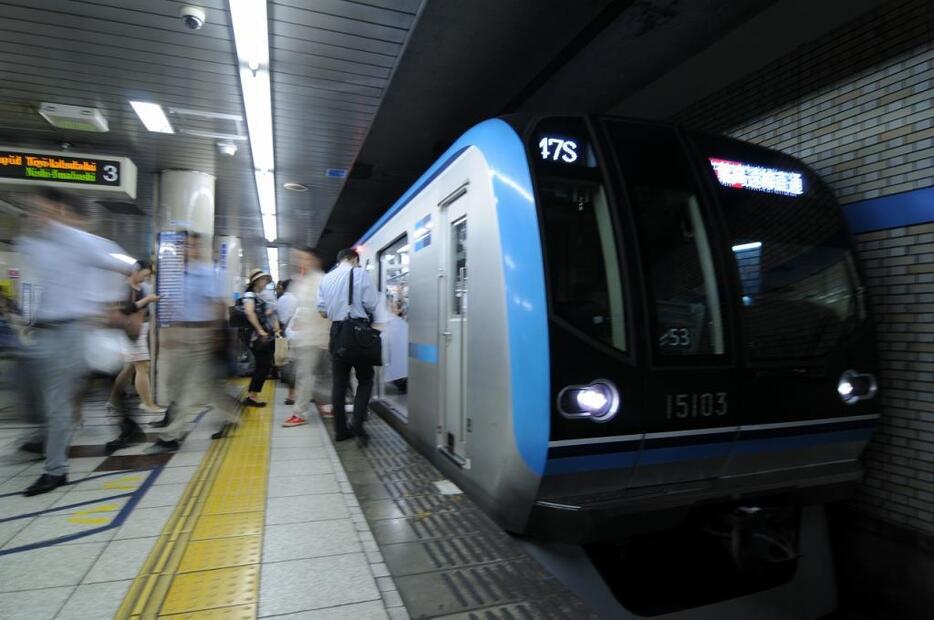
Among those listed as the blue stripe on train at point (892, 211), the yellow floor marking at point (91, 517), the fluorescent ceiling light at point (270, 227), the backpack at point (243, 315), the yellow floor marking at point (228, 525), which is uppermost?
the fluorescent ceiling light at point (270, 227)

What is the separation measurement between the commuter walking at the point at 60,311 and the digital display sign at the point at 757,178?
12.6ft

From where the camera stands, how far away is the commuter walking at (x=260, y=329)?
234 inches

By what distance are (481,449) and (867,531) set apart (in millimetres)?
2666

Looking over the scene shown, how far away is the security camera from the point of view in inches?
147

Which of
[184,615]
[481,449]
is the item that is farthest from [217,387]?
[481,449]

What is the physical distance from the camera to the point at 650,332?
221 cm

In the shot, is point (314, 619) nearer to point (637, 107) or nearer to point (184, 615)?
point (184, 615)

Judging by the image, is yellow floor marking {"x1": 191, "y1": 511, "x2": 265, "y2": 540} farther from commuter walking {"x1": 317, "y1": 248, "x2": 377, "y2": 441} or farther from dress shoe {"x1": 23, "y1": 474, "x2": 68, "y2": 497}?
commuter walking {"x1": 317, "y1": 248, "x2": 377, "y2": 441}

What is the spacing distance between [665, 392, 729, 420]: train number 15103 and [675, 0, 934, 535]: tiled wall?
1643 millimetres

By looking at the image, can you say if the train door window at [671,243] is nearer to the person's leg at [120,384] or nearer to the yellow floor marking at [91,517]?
the yellow floor marking at [91,517]

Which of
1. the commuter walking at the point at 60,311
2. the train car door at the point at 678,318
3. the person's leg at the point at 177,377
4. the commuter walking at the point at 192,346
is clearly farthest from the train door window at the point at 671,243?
the person's leg at the point at 177,377

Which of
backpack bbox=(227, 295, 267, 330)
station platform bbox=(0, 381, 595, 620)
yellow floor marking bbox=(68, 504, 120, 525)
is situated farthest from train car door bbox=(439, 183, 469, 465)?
backpack bbox=(227, 295, 267, 330)

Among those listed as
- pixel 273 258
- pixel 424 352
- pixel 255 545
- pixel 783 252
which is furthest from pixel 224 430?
pixel 273 258

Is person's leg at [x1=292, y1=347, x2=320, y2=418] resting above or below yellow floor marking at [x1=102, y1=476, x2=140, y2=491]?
above
